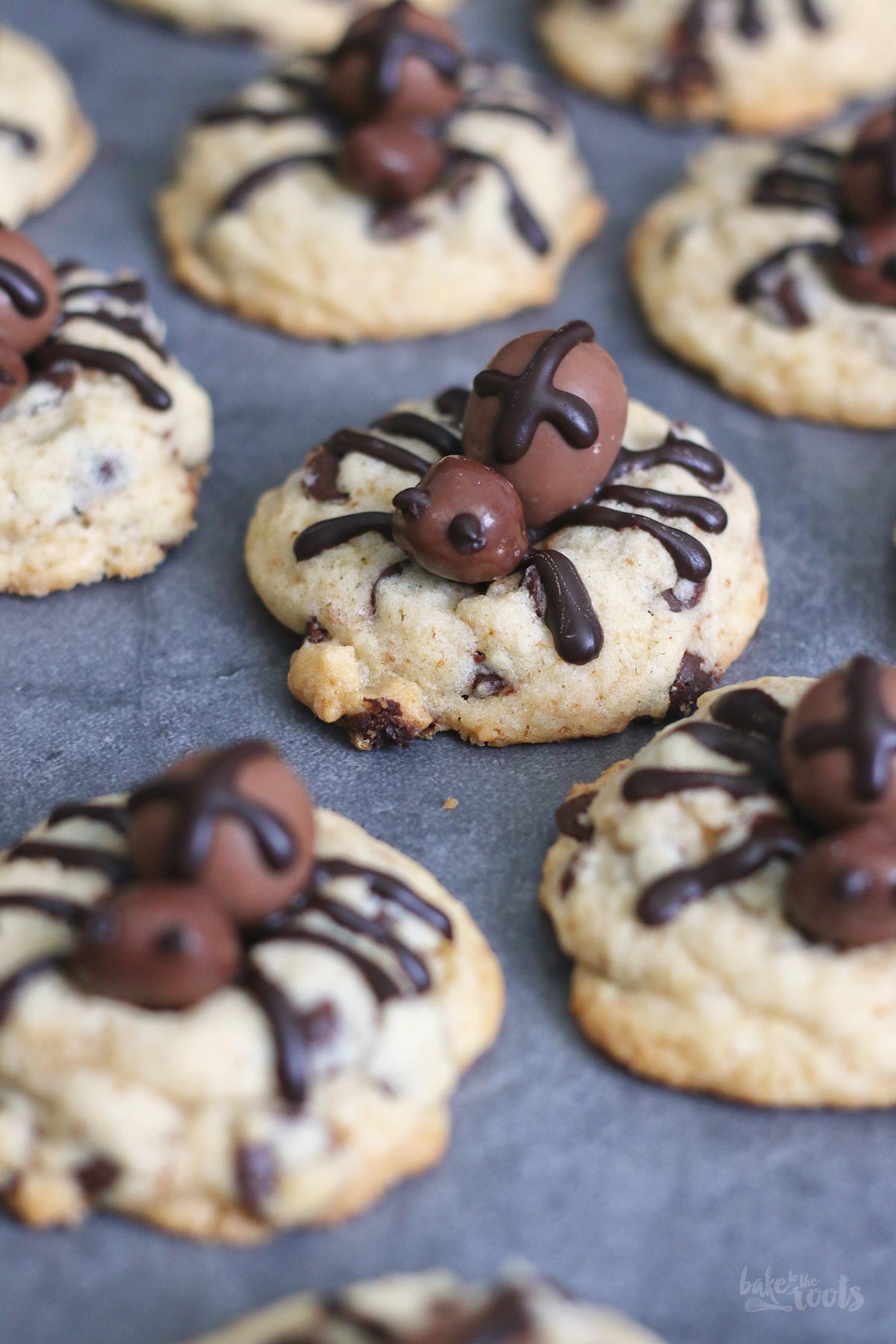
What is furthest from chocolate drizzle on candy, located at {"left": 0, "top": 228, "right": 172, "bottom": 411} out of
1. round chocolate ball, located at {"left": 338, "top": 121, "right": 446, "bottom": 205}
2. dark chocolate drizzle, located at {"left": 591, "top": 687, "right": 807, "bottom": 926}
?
dark chocolate drizzle, located at {"left": 591, "top": 687, "right": 807, "bottom": 926}

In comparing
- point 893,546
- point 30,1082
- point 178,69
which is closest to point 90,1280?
point 30,1082

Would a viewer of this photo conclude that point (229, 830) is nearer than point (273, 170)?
Yes

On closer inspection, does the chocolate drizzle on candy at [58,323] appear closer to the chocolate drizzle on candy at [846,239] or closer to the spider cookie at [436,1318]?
the chocolate drizzle on candy at [846,239]

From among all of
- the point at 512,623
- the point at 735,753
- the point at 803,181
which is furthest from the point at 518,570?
the point at 803,181

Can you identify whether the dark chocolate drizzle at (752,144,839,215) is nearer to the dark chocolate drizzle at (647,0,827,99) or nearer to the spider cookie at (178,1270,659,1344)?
the dark chocolate drizzle at (647,0,827,99)

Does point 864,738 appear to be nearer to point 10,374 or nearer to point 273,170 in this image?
point 10,374

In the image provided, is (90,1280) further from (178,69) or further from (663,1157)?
(178,69)
